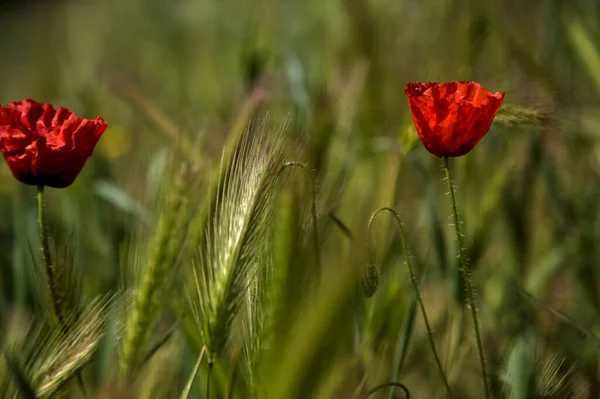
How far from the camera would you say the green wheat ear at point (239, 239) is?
378mm

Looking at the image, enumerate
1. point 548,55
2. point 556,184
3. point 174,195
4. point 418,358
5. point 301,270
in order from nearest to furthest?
point 301,270 → point 174,195 → point 418,358 → point 556,184 → point 548,55

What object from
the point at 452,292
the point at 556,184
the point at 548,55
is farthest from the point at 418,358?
the point at 548,55

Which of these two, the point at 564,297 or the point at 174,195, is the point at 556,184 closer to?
the point at 564,297

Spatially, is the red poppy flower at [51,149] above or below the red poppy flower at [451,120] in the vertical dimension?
below

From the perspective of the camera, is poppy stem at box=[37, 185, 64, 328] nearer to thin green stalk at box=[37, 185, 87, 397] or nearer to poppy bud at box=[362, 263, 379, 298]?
thin green stalk at box=[37, 185, 87, 397]

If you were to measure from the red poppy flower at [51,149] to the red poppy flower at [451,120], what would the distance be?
18 centimetres

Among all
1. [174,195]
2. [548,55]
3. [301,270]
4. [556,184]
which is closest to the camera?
[301,270]

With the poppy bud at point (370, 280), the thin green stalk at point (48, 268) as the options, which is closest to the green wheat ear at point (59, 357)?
the thin green stalk at point (48, 268)

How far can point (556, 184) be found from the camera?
73 cm

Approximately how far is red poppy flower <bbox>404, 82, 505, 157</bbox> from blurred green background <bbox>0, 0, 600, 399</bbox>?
7 centimetres

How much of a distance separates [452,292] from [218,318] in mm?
235

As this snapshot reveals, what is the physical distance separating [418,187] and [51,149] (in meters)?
0.48

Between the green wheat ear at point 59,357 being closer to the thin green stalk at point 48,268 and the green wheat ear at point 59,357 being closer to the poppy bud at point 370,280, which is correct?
the thin green stalk at point 48,268

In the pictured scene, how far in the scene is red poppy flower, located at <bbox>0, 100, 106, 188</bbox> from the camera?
0.42m
